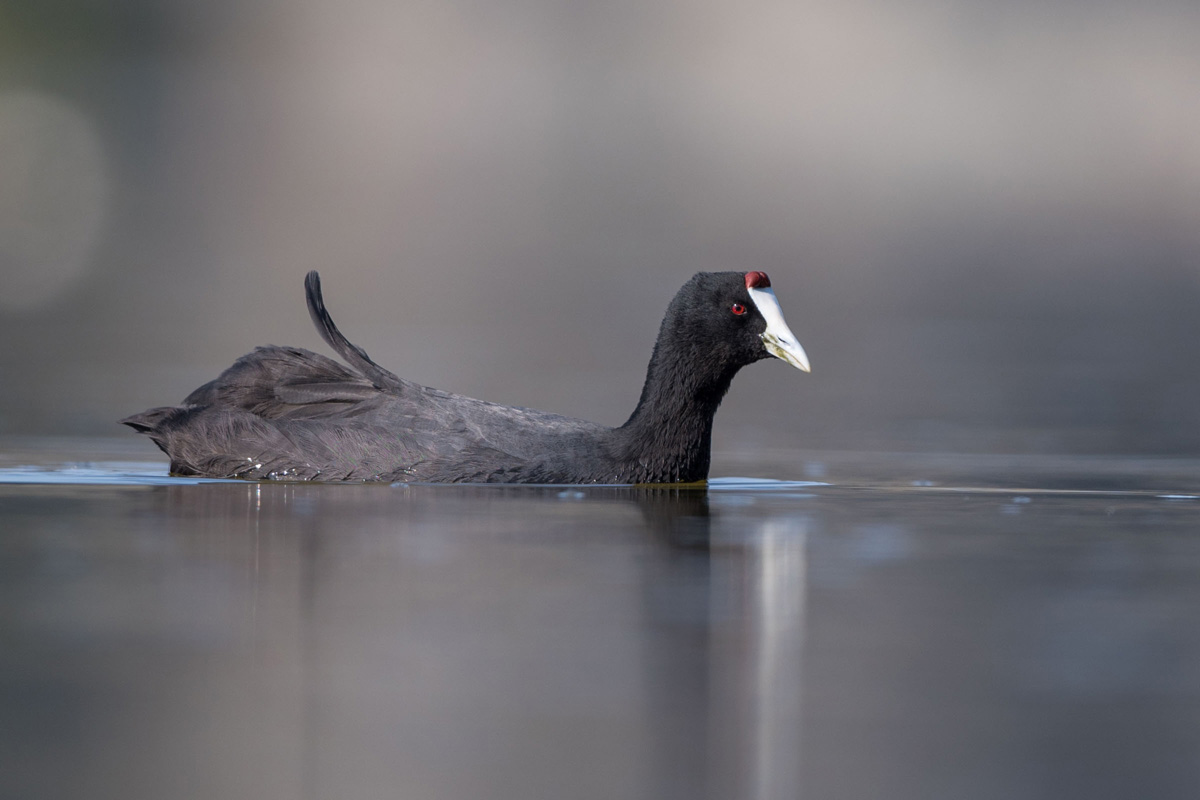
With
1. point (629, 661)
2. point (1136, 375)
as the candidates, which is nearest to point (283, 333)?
point (1136, 375)

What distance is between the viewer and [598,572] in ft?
16.7

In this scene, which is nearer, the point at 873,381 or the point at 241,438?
the point at 241,438

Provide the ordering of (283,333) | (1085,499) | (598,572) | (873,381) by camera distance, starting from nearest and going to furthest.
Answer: (598,572) < (1085,499) < (873,381) < (283,333)

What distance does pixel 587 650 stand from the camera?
3984mm

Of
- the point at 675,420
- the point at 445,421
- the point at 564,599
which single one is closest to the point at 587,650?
the point at 564,599

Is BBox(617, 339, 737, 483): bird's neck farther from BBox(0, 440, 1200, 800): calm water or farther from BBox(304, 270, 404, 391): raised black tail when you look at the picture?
BBox(304, 270, 404, 391): raised black tail

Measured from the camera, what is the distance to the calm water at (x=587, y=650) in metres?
3.06

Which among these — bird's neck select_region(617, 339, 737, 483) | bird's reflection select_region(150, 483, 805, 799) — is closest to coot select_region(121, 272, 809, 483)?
bird's neck select_region(617, 339, 737, 483)

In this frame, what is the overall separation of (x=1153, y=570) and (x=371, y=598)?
262 cm

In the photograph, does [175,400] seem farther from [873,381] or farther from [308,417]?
[873,381]

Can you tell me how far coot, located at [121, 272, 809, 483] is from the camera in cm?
742

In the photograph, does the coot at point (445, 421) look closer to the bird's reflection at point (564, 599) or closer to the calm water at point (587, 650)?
the bird's reflection at point (564, 599)

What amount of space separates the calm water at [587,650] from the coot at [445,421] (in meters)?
0.61

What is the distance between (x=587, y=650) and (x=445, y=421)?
360 cm
